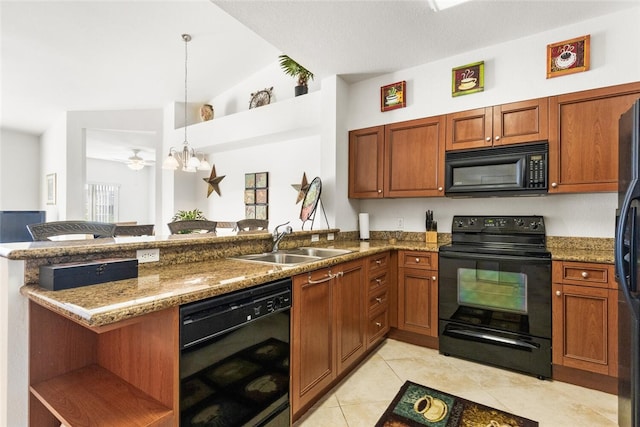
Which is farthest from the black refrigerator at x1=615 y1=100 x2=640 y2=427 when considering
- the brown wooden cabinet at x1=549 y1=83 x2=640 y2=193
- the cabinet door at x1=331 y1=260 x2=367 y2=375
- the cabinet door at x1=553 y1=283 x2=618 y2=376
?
the cabinet door at x1=331 y1=260 x2=367 y2=375

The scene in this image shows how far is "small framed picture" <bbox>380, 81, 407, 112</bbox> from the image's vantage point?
310 cm

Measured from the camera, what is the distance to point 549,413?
182 cm

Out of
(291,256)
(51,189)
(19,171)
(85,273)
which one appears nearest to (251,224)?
(291,256)

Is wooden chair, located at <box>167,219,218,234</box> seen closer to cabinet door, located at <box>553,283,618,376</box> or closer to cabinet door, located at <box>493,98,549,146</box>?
cabinet door, located at <box>493,98,549,146</box>

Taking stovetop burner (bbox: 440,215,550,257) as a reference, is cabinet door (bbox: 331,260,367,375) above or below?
below

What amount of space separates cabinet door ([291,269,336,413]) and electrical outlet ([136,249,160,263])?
0.75 meters

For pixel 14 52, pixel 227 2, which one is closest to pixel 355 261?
pixel 227 2

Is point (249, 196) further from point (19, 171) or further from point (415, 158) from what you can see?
point (19, 171)

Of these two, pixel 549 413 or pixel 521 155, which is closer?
pixel 549 413

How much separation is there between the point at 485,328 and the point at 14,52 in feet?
18.4

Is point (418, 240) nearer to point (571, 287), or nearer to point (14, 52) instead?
point (571, 287)

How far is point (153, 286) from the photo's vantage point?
1.22 metres

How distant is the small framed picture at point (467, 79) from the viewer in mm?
2723

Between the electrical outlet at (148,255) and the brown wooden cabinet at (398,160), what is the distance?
2169 mm
